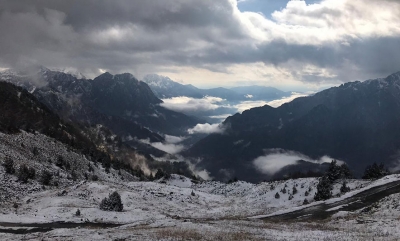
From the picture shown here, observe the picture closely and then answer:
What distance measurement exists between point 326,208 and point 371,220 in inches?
626

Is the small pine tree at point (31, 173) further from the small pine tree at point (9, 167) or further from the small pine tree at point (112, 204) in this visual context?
the small pine tree at point (112, 204)

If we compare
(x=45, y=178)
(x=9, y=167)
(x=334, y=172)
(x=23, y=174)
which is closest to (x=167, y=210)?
(x=45, y=178)

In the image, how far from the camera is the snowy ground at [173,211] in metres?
26.2

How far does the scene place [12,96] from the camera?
584ft

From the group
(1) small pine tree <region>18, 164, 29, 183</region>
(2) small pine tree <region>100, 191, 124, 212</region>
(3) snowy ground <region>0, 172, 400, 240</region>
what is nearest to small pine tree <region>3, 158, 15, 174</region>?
(1) small pine tree <region>18, 164, 29, 183</region>

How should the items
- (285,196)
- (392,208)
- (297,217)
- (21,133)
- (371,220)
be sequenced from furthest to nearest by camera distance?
1. (21,133)
2. (285,196)
3. (297,217)
4. (392,208)
5. (371,220)

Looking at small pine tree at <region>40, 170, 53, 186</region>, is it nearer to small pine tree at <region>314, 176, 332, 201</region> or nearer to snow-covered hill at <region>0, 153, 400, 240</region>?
snow-covered hill at <region>0, 153, 400, 240</region>

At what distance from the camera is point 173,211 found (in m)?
57.2

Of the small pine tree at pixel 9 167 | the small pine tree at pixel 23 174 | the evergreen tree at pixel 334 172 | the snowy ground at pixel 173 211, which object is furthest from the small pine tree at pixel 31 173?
the evergreen tree at pixel 334 172

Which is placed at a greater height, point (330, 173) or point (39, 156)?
point (39, 156)

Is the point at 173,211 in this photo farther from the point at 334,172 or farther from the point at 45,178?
the point at 334,172

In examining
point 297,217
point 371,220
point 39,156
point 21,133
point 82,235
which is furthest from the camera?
point 21,133

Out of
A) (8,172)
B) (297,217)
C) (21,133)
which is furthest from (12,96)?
(297,217)

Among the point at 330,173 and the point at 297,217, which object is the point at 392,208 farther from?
the point at 330,173
